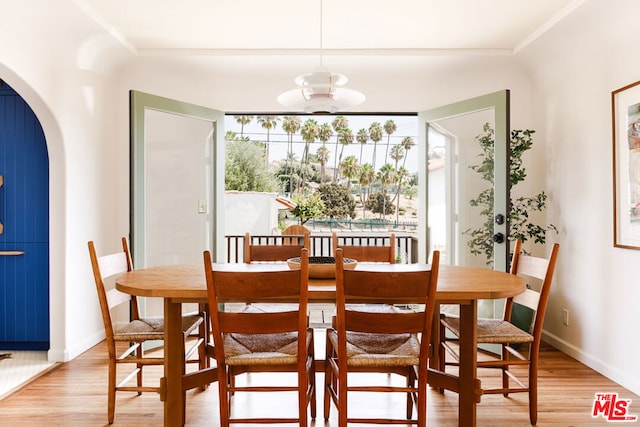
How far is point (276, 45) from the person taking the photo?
3.62m

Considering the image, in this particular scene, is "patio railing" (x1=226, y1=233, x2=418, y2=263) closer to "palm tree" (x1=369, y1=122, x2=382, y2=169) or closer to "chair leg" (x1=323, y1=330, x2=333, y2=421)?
"chair leg" (x1=323, y1=330, x2=333, y2=421)

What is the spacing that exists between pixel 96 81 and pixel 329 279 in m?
2.80

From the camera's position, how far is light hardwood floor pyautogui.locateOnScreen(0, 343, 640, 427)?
7.61 feet

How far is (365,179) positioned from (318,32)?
10611 millimetres

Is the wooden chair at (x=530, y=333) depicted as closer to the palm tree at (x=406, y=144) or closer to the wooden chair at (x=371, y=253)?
the wooden chair at (x=371, y=253)

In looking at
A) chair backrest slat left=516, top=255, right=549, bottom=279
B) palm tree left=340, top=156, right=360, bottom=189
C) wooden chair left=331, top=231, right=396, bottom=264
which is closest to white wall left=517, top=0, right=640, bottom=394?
chair backrest slat left=516, top=255, right=549, bottom=279

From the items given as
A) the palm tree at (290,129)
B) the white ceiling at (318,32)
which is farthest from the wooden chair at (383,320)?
the palm tree at (290,129)

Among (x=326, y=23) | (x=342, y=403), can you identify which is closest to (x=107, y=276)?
(x=342, y=403)

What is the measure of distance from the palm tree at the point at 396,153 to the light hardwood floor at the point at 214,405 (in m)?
12.1

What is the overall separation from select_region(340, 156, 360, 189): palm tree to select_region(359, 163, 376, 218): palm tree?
0.22 meters

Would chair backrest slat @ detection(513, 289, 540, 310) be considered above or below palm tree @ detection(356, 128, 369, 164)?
below

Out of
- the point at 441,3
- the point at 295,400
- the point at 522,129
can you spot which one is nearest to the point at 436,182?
the point at 522,129

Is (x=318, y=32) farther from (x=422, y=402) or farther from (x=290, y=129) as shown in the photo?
(x=290, y=129)

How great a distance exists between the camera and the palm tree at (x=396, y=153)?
1465cm
